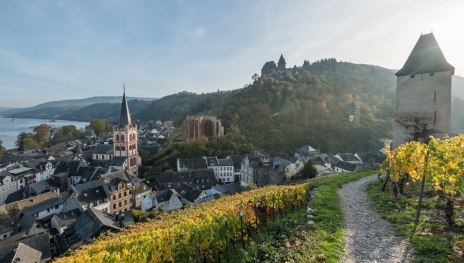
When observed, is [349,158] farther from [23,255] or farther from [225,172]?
[23,255]

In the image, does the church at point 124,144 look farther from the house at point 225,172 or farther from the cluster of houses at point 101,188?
the house at point 225,172

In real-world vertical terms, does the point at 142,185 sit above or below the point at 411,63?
below

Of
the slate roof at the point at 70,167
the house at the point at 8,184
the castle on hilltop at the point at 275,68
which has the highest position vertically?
the castle on hilltop at the point at 275,68

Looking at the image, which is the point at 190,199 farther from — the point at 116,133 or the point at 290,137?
the point at 290,137

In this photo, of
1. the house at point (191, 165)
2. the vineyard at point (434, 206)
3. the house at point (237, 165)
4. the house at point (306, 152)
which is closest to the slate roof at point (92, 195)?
the house at point (191, 165)

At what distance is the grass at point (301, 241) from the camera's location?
8867mm

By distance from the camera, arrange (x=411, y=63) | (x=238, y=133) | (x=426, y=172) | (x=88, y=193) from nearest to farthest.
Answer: (x=426, y=172)
(x=411, y=63)
(x=88, y=193)
(x=238, y=133)

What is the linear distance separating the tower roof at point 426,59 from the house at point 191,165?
44663 millimetres

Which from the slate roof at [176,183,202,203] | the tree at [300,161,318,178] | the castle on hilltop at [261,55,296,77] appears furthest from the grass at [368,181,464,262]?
the castle on hilltop at [261,55,296,77]

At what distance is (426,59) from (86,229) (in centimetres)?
3296

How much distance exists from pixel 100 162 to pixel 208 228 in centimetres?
6197

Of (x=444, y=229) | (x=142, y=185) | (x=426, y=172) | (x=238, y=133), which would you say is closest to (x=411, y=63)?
(x=426, y=172)

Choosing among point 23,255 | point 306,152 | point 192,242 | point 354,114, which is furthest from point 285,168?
point 354,114

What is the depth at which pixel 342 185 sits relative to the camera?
22.7m
